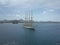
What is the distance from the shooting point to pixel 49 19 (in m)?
6.31

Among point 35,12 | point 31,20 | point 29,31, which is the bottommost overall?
point 29,31

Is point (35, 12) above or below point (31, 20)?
above

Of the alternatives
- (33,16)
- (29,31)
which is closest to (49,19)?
(33,16)

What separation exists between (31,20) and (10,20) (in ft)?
9.06

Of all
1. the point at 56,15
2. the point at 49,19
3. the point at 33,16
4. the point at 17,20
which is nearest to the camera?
the point at 17,20

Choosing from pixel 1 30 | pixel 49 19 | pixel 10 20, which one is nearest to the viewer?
pixel 10 20

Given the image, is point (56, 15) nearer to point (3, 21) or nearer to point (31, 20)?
point (31, 20)

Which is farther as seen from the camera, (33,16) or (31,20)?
(31,20)

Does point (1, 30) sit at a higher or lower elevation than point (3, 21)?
lower

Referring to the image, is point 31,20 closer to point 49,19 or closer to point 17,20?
point 49,19

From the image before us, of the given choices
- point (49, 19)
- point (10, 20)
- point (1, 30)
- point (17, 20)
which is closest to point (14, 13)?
point (17, 20)

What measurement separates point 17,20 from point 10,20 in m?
0.62

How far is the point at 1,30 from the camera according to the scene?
954 centimetres

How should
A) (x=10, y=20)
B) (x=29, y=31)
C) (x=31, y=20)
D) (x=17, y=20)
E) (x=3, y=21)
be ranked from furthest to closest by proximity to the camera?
(x=29, y=31), (x=31, y=20), (x=17, y=20), (x=10, y=20), (x=3, y=21)
